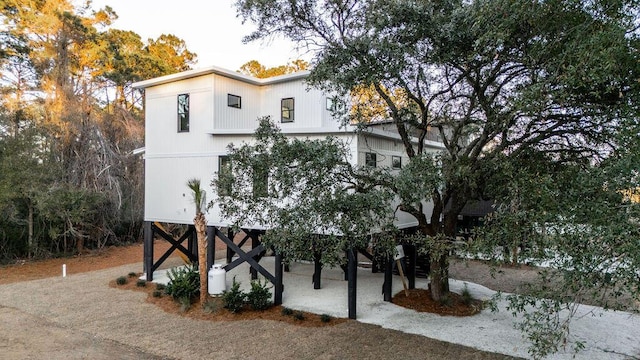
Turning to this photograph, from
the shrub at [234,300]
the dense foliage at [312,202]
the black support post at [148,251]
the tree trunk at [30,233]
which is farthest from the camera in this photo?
the tree trunk at [30,233]

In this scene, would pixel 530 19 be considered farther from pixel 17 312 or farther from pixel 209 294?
pixel 17 312

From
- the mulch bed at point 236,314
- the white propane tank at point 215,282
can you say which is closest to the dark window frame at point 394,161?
the mulch bed at point 236,314

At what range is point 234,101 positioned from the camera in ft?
40.8

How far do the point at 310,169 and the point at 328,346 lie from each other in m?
3.50

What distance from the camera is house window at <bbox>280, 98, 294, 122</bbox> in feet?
45.1

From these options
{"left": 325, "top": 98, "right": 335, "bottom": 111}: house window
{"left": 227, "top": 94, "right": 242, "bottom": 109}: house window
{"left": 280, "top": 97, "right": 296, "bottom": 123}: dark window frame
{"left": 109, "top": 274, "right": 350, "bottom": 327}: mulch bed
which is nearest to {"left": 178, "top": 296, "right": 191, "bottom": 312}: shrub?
{"left": 109, "top": 274, "right": 350, "bottom": 327}: mulch bed

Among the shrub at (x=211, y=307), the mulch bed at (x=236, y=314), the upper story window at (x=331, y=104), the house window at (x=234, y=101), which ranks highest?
the house window at (x=234, y=101)

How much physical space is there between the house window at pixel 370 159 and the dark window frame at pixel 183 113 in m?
5.88

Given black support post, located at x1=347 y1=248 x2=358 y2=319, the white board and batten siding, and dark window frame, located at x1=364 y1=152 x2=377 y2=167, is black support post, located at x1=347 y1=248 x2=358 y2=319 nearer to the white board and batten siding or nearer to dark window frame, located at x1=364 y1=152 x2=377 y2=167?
dark window frame, located at x1=364 y1=152 x2=377 y2=167

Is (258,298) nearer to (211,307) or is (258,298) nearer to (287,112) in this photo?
(211,307)

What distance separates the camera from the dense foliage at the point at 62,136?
15.2 m

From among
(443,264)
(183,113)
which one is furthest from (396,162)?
(183,113)

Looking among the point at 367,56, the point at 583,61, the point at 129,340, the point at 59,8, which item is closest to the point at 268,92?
the point at 367,56

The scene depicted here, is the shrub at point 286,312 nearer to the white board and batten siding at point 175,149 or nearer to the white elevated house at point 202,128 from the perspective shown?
the white elevated house at point 202,128
